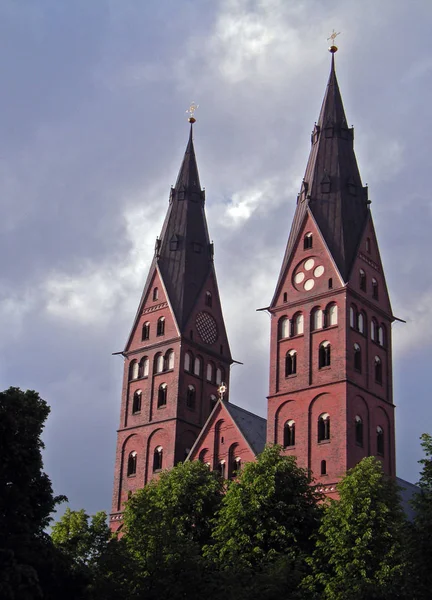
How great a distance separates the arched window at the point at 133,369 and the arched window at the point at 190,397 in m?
4.58

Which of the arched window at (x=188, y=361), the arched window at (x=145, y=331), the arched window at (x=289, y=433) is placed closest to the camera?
the arched window at (x=289, y=433)

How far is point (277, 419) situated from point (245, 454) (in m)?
3.44

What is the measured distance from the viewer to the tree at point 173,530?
1720 inches

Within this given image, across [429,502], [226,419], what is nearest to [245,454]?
[226,419]

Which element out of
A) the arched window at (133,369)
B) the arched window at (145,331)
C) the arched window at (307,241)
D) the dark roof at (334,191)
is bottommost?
the arched window at (133,369)

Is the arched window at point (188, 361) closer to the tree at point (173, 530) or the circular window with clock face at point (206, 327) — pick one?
the circular window with clock face at point (206, 327)

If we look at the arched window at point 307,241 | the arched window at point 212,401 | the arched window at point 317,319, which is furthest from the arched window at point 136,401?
the arched window at point 307,241

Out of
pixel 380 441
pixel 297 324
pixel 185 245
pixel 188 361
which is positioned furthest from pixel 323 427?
pixel 185 245

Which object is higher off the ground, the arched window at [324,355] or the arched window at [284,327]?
the arched window at [284,327]

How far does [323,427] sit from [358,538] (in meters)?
16.8

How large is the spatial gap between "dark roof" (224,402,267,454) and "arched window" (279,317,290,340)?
20.8ft

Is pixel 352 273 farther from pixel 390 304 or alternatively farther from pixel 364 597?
pixel 364 597

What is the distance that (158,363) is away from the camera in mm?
78625

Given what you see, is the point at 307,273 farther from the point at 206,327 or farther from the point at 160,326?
the point at 160,326
